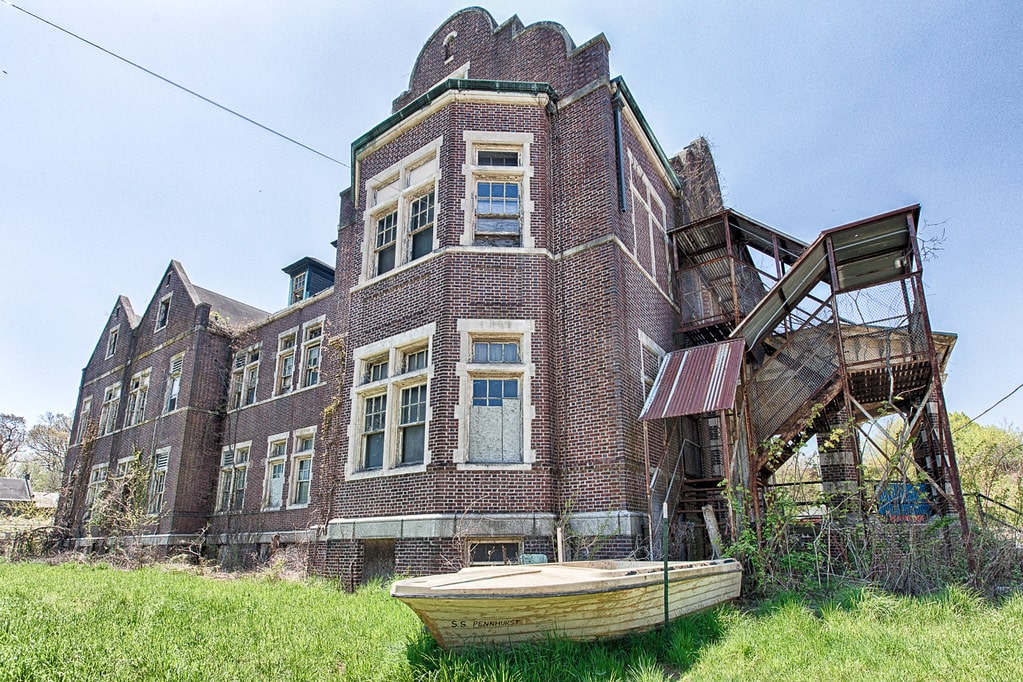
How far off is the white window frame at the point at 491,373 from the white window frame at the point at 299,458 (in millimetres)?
9289

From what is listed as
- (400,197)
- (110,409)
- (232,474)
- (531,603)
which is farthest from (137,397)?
(531,603)

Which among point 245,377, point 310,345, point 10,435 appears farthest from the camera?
point 10,435

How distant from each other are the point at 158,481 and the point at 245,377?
4896 mm

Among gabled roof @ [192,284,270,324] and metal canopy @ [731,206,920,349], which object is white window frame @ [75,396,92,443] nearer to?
gabled roof @ [192,284,270,324]

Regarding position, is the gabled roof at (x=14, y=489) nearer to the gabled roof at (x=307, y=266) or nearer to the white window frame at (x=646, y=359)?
the gabled roof at (x=307, y=266)

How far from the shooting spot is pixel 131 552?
19000 mm

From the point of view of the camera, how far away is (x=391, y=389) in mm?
13023

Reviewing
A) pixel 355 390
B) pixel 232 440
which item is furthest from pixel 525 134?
pixel 232 440

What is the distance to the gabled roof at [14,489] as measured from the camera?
198ft

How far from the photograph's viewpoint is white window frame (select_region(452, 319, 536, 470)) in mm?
11523

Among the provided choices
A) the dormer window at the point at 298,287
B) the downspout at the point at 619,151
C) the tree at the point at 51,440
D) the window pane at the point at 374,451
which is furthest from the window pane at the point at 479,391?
the tree at the point at 51,440

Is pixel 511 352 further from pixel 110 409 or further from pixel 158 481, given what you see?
pixel 110 409

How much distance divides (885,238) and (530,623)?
34.9 feet

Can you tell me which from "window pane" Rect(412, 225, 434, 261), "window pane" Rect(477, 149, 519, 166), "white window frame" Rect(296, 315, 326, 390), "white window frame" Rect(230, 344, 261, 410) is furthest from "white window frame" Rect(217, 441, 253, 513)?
"window pane" Rect(477, 149, 519, 166)
